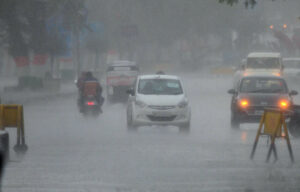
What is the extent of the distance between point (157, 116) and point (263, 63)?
20.4m

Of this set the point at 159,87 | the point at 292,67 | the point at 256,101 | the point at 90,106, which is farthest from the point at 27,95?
the point at 256,101

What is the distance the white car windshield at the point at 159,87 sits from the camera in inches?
1047

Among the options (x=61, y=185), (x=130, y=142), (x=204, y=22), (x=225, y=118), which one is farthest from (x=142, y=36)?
(x=61, y=185)

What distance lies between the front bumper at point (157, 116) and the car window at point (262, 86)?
2.67 metres

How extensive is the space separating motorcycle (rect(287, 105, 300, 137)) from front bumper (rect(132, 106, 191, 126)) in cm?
327

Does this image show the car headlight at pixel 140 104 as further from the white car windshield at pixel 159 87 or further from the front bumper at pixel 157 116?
the white car windshield at pixel 159 87

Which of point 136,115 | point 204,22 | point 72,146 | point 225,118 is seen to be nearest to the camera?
point 72,146

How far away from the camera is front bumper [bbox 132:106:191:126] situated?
83.1 ft

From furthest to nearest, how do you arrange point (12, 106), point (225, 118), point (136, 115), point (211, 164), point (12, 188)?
point (225, 118) → point (136, 115) → point (12, 106) → point (211, 164) → point (12, 188)

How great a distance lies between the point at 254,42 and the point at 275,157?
→ 10463cm

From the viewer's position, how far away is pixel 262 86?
2794 centimetres

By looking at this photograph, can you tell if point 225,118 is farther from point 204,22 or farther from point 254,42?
point 254,42

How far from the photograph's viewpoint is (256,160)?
17812 millimetres

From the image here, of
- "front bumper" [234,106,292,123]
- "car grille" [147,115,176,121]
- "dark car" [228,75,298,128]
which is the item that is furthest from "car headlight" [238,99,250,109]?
"car grille" [147,115,176,121]
